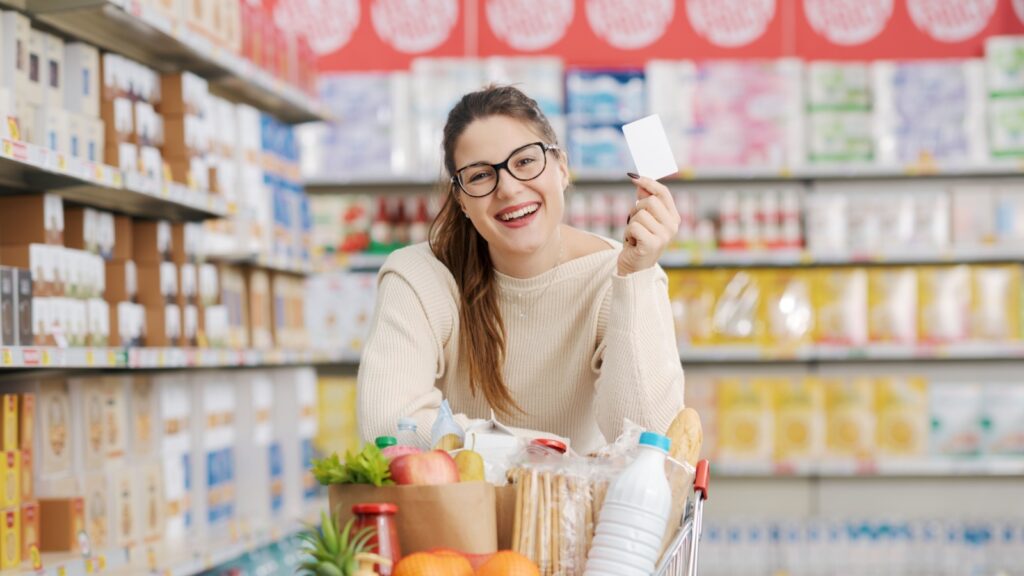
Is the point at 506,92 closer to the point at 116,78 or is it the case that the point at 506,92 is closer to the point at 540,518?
the point at 540,518

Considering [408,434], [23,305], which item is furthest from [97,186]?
[408,434]

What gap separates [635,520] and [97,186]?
2.27 metres

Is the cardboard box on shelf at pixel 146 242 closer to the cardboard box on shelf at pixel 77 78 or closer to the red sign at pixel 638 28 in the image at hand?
the cardboard box on shelf at pixel 77 78

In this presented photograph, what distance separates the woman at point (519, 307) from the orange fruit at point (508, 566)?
1.26ft

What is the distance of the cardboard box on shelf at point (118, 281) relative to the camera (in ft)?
10.8

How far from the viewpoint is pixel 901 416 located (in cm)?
540

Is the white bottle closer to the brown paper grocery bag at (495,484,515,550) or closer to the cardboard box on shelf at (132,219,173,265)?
the brown paper grocery bag at (495,484,515,550)

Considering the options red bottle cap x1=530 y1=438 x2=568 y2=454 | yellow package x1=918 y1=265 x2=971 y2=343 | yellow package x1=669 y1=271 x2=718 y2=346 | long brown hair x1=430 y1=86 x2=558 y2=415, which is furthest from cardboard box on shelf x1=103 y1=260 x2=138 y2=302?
yellow package x1=918 y1=265 x2=971 y2=343

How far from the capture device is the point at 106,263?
3314 mm

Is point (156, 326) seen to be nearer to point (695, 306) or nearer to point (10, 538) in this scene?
point (10, 538)

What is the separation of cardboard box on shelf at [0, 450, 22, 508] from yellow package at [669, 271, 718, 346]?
3.16 metres

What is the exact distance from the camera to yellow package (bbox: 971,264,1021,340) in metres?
5.34

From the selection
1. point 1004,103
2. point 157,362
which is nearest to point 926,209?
point 1004,103

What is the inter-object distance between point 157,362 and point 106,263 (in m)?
0.30
